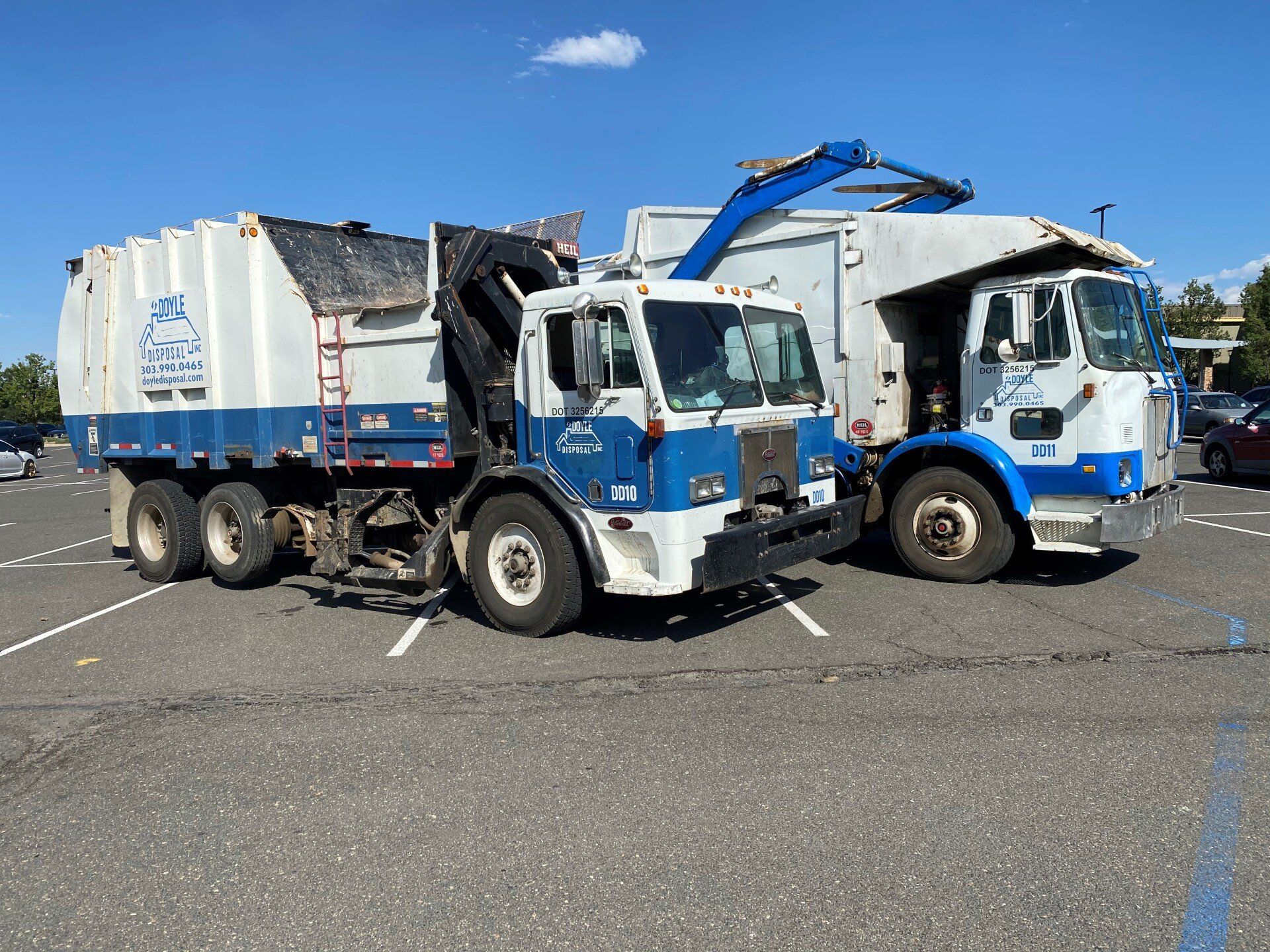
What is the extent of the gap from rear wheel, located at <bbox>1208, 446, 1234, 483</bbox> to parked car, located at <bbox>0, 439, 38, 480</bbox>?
31599 mm

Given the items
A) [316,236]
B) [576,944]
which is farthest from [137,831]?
[316,236]

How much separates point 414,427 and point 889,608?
417cm

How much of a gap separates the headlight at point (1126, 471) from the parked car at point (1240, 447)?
931cm

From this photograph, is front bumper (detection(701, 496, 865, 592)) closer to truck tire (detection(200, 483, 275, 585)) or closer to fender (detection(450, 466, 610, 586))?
fender (detection(450, 466, 610, 586))

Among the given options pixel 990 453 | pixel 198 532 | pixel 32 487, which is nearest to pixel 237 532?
pixel 198 532

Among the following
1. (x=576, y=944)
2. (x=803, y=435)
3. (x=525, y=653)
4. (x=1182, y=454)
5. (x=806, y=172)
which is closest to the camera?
(x=576, y=944)

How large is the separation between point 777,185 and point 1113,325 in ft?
10.7

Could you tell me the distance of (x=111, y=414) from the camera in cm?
1035

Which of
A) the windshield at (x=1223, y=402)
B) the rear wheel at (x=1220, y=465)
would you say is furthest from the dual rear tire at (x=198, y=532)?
the windshield at (x=1223, y=402)

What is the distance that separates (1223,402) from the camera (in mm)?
25062

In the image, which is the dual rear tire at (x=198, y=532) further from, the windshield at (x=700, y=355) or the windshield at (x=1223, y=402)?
the windshield at (x=1223, y=402)

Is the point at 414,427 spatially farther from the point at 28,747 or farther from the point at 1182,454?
the point at 1182,454

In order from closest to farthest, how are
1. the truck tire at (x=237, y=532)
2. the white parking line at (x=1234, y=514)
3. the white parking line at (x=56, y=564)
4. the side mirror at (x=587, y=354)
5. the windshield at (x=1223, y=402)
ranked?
the side mirror at (x=587, y=354), the truck tire at (x=237, y=532), the white parking line at (x=56, y=564), the white parking line at (x=1234, y=514), the windshield at (x=1223, y=402)

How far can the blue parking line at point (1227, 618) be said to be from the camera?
6.37 metres
